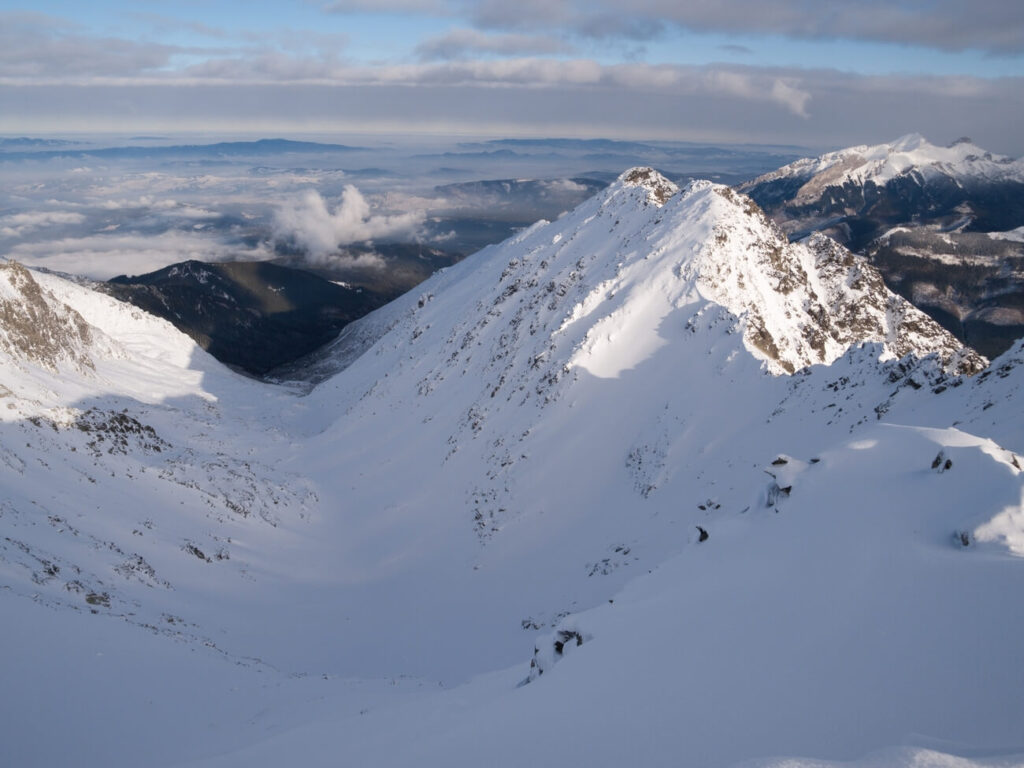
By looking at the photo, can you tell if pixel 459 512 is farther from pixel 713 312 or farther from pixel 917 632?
pixel 917 632

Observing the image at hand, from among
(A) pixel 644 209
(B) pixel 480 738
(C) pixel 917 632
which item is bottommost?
(B) pixel 480 738

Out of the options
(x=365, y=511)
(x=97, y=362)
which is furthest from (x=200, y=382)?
(x=365, y=511)

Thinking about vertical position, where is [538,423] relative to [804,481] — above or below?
below

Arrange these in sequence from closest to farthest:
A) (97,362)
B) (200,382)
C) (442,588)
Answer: (442,588) → (97,362) → (200,382)

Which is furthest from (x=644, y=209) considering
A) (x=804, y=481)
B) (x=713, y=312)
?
(x=804, y=481)

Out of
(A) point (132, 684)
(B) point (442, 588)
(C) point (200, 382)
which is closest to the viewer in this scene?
(A) point (132, 684)

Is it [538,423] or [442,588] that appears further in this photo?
[538,423]
